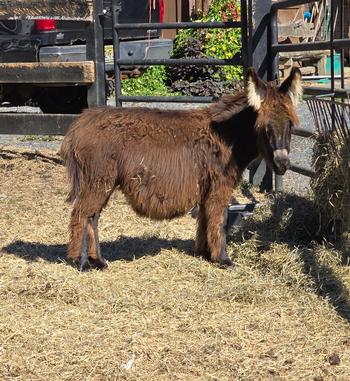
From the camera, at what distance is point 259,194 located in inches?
338

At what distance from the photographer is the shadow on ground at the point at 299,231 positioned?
5508 mm

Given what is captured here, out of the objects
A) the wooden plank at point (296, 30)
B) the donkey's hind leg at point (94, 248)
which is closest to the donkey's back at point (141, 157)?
the donkey's hind leg at point (94, 248)

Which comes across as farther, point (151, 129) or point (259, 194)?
point (259, 194)

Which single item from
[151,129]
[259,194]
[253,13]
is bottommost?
[259,194]

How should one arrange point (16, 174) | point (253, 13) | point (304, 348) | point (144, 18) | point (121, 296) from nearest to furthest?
point (304, 348) < point (121, 296) < point (253, 13) < point (16, 174) < point (144, 18)

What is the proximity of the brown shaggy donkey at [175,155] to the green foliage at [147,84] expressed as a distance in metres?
9.26

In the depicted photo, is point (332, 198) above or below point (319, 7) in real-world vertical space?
below

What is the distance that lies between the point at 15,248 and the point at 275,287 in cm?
248

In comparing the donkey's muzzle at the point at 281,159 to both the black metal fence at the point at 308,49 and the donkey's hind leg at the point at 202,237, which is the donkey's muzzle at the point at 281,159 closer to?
the black metal fence at the point at 308,49

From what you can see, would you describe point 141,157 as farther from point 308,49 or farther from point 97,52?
point 97,52

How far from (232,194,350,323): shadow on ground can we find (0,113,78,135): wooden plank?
127 inches

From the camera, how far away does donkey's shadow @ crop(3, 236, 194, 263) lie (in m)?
6.36

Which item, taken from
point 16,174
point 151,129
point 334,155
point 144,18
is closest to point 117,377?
point 151,129

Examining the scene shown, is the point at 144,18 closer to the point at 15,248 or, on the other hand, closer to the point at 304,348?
the point at 15,248
